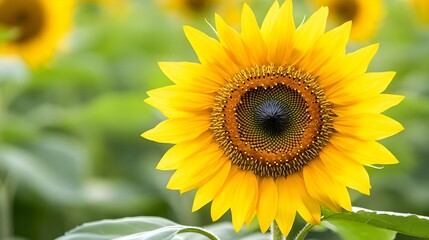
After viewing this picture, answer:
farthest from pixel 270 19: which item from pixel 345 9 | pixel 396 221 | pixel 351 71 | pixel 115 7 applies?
pixel 115 7

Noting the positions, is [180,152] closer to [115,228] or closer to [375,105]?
[115,228]

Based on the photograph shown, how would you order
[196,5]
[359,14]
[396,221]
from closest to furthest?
[396,221]
[359,14]
[196,5]

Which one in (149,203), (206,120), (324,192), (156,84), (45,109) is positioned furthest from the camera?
(45,109)

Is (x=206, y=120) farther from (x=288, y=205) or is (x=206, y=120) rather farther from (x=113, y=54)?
(x=113, y=54)

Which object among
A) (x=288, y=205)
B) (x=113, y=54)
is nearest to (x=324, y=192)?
(x=288, y=205)

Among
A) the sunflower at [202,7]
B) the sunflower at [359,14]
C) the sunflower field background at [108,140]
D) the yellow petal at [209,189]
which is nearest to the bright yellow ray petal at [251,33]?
the yellow petal at [209,189]

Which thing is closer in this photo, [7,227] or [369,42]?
[7,227]

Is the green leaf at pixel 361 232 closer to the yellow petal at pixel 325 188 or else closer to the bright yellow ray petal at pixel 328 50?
the yellow petal at pixel 325 188
